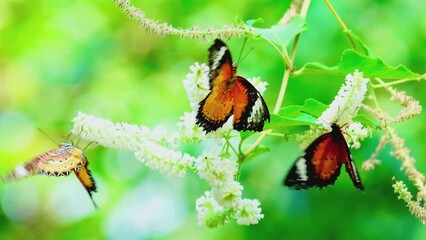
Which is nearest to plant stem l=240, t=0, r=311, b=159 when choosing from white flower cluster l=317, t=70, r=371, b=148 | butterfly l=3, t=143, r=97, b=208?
→ white flower cluster l=317, t=70, r=371, b=148

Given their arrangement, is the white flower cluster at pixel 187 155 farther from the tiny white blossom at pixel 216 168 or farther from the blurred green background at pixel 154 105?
the blurred green background at pixel 154 105

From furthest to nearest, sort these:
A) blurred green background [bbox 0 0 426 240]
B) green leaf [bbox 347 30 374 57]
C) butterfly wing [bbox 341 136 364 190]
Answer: blurred green background [bbox 0 0 426 240] < green leaf [bbox 347 30 374 57] < butterfly wing [bbox 341 136 364 190]

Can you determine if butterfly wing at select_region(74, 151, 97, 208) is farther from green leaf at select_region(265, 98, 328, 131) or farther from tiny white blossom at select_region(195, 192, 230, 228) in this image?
green leaf at select_region(265, 98, 328, 131)

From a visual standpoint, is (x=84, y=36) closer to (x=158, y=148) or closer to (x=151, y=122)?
(x=151, y=122)

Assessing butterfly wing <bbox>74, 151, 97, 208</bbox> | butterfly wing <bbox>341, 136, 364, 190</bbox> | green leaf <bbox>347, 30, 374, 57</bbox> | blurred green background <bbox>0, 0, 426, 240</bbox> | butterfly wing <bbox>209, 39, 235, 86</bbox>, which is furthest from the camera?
blurred green background <bbox>0, 0, 426, 240</bbox>

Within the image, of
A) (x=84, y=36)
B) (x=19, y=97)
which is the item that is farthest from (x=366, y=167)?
(x=19, y=97)

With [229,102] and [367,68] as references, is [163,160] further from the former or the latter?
[367,68]
